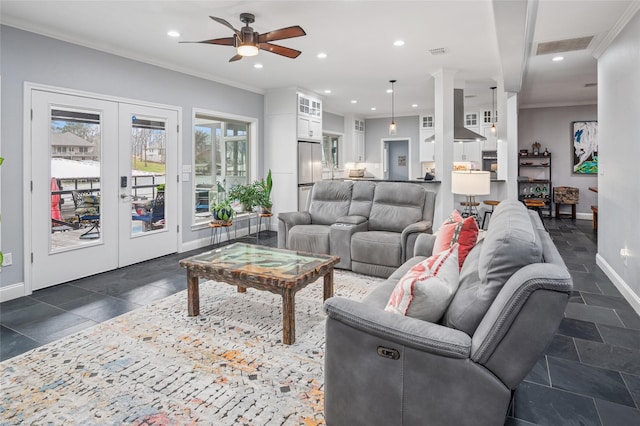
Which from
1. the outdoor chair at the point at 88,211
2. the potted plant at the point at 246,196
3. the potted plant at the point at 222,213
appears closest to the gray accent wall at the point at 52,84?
the potted plant at the point at 222,213

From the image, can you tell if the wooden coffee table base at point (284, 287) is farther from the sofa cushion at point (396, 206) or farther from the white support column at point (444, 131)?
the white support column at point (444, 131)

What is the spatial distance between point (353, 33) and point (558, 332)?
3.48 meters

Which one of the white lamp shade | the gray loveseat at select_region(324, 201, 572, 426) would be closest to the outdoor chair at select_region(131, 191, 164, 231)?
the white lamp shade

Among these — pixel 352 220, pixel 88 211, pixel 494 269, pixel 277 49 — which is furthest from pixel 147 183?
pixel 494 269

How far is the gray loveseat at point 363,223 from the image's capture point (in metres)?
4.15

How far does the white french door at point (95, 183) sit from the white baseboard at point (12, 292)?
128 mm

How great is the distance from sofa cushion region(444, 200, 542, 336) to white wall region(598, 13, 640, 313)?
266 centimetres

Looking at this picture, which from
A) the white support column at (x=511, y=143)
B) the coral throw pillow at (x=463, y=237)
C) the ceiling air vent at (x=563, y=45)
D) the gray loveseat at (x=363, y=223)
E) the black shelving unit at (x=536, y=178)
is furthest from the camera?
the black shelving unit at (x=536, y=178)

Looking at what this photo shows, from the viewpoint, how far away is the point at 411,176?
10.8 m

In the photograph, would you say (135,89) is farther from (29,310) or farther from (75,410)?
(75,410)

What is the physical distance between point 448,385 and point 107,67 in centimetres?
492

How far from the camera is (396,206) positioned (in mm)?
4695

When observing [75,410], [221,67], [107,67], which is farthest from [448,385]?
[221,67]

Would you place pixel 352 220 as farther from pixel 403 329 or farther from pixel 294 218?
pixel 403 329
